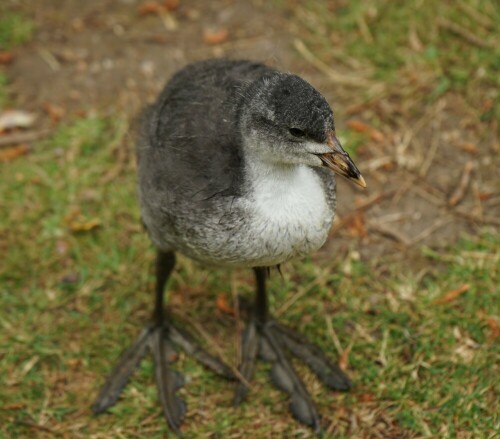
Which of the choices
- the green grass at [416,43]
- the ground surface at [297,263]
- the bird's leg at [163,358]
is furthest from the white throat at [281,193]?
the green grass at [416,43]

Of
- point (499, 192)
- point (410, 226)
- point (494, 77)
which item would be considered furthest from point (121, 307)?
point (494, 77)

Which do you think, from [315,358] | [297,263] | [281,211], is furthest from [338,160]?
[297,263]

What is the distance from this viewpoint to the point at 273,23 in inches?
222

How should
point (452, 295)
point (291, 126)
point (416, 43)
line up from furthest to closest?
point (416, 43), point (452, 295), point (291, 126)

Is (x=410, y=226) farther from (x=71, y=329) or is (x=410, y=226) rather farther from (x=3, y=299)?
(x=3, y=299)

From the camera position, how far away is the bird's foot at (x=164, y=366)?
3598 millimetres

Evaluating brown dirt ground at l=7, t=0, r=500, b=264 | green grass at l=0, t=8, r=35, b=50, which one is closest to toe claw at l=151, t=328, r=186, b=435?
brown dirt ground at l=7, t=0, r=500, b=264

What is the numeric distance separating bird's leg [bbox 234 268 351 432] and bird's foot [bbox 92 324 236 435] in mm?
187

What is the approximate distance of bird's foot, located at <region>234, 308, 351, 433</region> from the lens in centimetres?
356

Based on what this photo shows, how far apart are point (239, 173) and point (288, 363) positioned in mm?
1237

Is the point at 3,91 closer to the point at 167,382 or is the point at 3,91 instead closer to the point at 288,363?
the point at 167,382

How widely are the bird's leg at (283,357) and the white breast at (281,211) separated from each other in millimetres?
537

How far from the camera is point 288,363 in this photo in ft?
12.4

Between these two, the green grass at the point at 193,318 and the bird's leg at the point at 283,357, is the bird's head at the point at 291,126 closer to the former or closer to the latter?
the bird's leg at the point at 283,357
